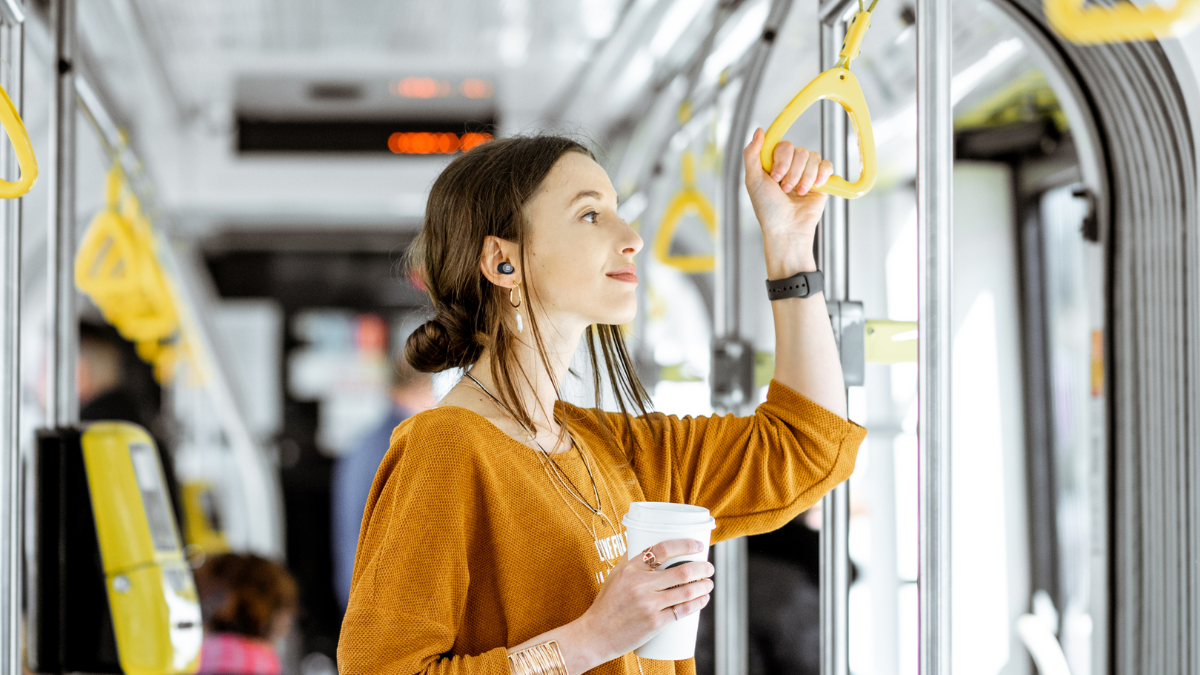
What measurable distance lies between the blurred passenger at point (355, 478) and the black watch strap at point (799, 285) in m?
3.67

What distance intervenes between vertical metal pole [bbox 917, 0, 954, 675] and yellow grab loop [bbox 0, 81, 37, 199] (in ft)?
A: 3.51

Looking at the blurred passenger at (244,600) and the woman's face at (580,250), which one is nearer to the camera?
the woman's face at (580,250)

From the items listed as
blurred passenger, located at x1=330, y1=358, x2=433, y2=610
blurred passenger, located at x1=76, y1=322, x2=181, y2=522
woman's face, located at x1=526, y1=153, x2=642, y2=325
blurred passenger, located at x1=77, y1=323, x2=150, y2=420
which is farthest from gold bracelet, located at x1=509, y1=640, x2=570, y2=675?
blurred passenger, located at x1=77, y1=323, x2=150, y2=420

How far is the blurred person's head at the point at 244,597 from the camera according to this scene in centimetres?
288

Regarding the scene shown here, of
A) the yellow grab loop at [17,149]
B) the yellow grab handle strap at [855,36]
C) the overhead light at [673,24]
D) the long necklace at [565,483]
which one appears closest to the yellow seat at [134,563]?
the yellow grab loop at [17,149]

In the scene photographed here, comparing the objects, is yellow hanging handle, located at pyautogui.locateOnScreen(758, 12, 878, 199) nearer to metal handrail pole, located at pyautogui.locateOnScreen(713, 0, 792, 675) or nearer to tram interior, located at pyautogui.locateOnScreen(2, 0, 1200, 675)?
tram interior, located at pyautogui.locateOnScreen(2, 0, 1200, 675)

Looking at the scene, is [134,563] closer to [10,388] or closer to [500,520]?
[10,388]

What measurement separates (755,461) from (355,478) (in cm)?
407

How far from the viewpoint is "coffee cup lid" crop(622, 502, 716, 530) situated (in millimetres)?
973

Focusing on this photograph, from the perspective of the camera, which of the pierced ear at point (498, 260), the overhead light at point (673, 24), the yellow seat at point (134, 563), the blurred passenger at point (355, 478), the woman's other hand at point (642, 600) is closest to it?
the woman's other hand at point (642, 600)

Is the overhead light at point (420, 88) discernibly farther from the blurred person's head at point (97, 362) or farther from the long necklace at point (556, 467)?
the long necklace at point (556, 467)

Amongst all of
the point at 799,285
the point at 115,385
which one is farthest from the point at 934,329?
the point at 115,385

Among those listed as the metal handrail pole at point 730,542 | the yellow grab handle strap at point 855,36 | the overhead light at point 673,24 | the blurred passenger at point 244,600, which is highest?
the overhead light at point 673,24

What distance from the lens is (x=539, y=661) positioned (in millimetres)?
993
